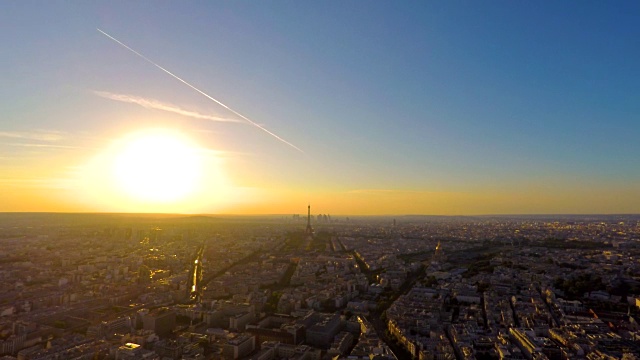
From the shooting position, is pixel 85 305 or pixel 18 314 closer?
pixel 18 314

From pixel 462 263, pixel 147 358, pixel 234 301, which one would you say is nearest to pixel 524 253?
pixel 462 263

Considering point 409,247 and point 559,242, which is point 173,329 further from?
point 559,242

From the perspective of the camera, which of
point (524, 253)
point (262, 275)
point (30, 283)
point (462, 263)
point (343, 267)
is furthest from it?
point (524, 253)

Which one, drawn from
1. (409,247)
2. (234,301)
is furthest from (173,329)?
(409,247)

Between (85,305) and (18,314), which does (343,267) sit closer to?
(85,305)

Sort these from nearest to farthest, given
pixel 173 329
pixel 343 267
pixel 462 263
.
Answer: pixel 173 329 → pixel 343 267 → pixel 462 263

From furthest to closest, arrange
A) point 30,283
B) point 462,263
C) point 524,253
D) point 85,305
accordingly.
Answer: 1. point 524,253
2. point 462,263
3. point 30,283
4. point 85,305

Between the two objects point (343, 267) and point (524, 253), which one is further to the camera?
point (524, 253)
